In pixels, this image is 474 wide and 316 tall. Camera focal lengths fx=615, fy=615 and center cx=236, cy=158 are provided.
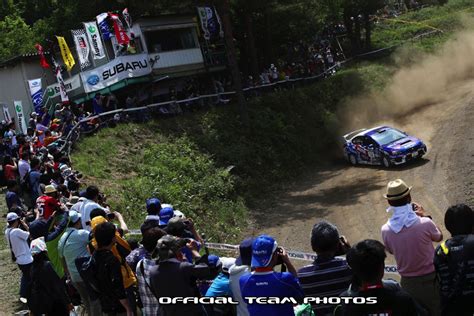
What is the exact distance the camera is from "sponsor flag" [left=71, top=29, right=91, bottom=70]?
31.8m

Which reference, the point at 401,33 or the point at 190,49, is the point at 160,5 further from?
the point at 401,33

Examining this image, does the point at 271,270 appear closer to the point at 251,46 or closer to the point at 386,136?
the point at 386,136

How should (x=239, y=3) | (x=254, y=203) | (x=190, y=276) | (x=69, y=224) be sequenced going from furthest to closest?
(x=239, y=3), (x=254, y=203), (x=69, y=224), (x=190, y=276)

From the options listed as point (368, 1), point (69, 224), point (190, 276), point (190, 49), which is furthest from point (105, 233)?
point (368, 1)

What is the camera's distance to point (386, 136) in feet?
84.9

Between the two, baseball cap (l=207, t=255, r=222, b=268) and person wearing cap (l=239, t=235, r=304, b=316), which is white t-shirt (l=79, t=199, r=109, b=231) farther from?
person wearing cap (l=239, t=235, r=304, b=316)

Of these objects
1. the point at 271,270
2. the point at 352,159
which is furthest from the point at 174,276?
the point at 352,159

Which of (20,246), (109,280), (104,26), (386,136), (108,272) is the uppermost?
(104,26)

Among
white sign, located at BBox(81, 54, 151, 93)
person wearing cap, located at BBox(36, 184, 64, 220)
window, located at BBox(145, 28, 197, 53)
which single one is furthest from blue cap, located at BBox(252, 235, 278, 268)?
window, located at BBox(145, 28, 197, 53)

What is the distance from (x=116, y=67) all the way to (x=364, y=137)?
13.1 m

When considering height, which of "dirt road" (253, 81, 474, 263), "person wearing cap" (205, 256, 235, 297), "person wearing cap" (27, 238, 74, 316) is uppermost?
"person wearing cap" (205, 256, 235, 297)

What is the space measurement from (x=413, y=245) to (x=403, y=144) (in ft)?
64.0

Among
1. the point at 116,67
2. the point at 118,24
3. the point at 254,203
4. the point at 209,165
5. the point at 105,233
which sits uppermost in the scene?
the point at 118,24

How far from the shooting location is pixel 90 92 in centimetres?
3127
